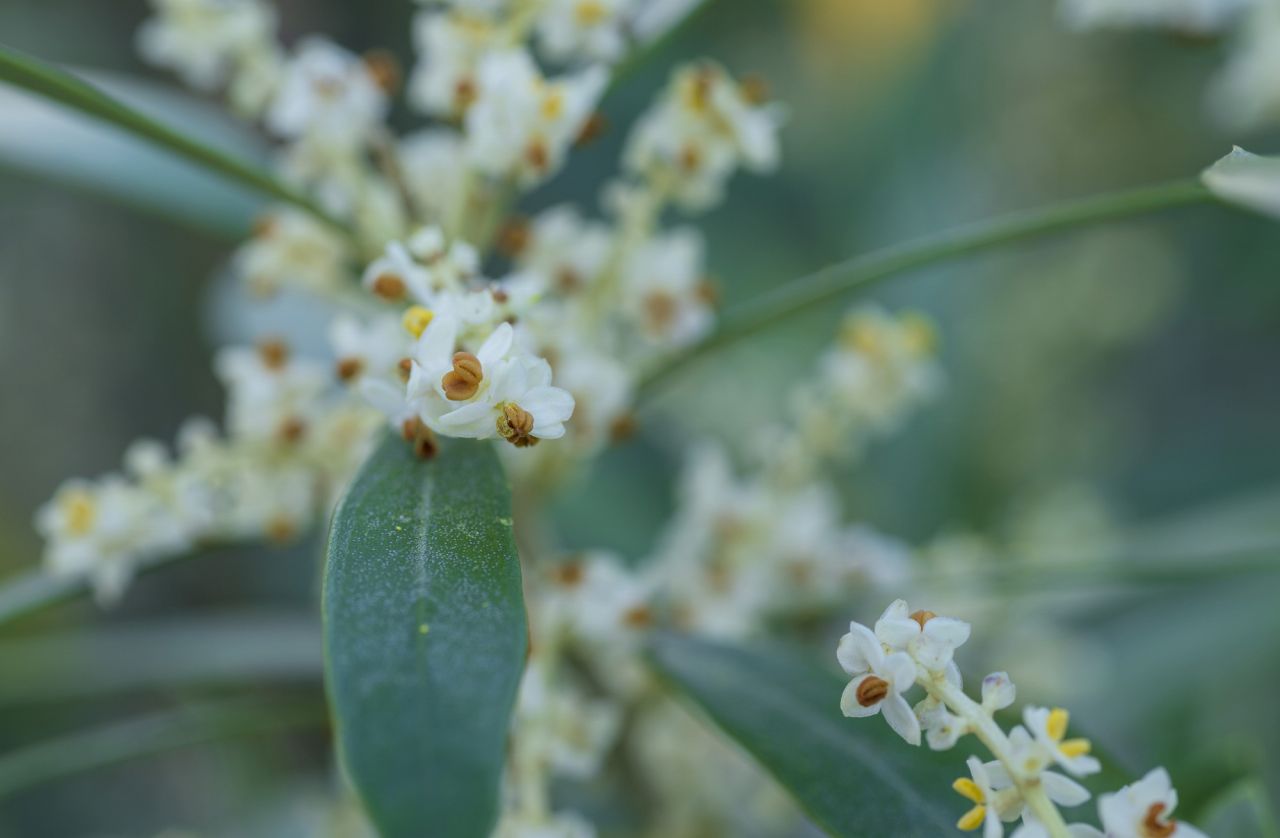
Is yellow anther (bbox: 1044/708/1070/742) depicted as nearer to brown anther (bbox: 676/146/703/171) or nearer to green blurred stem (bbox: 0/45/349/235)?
brown anther (bbox: 676/146/703/171)

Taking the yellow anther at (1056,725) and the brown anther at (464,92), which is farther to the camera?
the brown anther at (464,92)

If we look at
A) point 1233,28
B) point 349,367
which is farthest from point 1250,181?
point 1233,28

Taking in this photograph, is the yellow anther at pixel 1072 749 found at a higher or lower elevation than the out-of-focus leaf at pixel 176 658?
lower

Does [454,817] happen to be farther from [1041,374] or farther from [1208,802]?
[1041,374]

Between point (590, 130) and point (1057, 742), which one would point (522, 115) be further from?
point (1057, 742)

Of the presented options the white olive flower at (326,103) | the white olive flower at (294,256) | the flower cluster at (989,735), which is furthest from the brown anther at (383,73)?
the flower cluster at (989,735)

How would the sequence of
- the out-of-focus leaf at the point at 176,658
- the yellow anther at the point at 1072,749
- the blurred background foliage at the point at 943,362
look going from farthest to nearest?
the blurred background foliage at the point at 943,362, the out-of-focus leaf at the point at 176,658, the yellow anther at the point at 1072,749

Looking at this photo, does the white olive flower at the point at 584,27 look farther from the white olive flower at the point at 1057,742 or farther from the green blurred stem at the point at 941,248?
the white olive flower at the point at 1057,742

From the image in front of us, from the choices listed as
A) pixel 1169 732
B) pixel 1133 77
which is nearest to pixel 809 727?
pixel 1169 732
